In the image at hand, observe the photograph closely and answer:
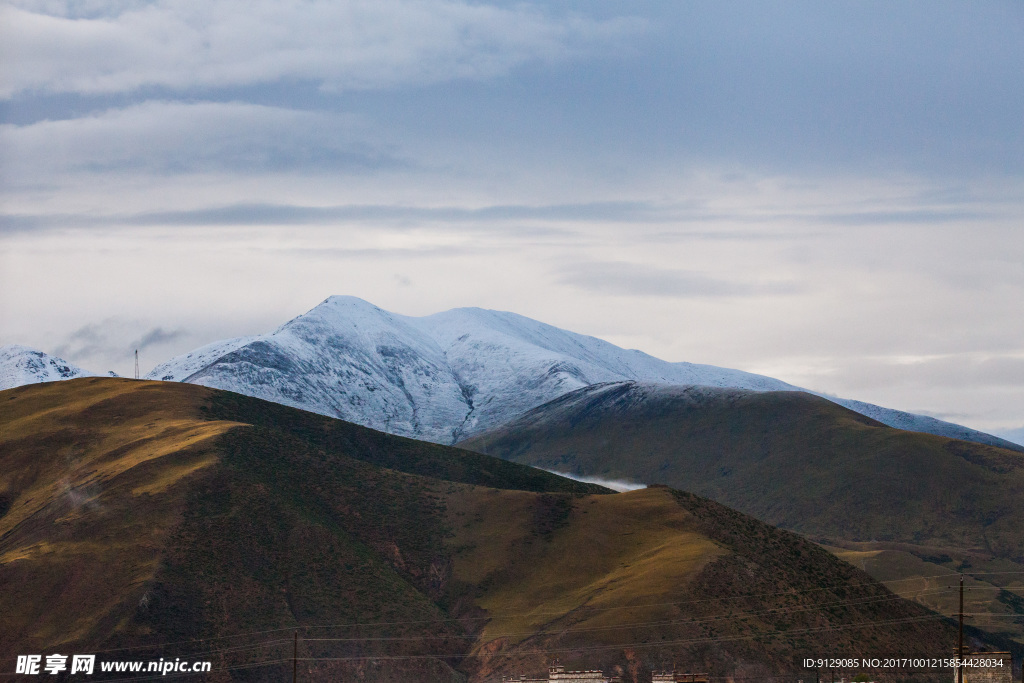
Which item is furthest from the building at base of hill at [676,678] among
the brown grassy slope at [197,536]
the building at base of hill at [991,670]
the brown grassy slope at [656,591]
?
the brown grassy slope at [197,536]

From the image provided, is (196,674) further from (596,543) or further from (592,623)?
(596,543)

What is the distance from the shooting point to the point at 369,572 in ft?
525

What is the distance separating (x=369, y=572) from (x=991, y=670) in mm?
86271

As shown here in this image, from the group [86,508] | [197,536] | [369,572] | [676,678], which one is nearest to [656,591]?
[369,572]

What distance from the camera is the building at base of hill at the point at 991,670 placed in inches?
3637

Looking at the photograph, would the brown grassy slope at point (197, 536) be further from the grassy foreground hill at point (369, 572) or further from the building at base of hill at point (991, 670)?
the building at base of hill at point (991, 670)

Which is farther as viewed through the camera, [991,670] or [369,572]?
[369,572]

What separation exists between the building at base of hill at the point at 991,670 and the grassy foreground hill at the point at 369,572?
38.6 m

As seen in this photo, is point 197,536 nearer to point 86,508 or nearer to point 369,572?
point 86,508

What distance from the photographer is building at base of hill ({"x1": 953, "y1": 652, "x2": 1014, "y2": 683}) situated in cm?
9238

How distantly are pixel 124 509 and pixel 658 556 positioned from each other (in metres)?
67.4

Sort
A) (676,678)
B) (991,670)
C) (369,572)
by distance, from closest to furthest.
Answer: (676,678) → (991,670) → (369,572)

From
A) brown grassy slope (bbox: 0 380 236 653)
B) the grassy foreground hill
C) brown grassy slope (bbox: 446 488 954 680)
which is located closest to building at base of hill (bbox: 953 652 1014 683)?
brown grassy slope (bbox: 446 488 954 680)

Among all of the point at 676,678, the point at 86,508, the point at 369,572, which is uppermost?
the point at 86,508
